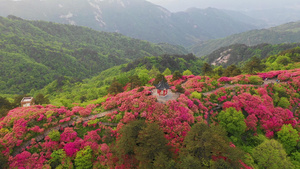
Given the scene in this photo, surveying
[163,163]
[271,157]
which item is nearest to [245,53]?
[271,157]

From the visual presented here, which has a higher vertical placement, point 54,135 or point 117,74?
point 54,135

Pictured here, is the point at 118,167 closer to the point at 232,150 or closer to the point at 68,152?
the point at 68,152

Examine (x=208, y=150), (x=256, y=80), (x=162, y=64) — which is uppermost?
(x=208, y=150)

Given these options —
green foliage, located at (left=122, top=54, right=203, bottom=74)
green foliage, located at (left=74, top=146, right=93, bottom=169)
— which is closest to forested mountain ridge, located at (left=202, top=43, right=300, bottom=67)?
green foliage, located at (left=122, top=54, right=203, bottom=74)

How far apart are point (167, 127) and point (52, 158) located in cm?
1965

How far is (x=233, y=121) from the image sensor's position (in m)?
27.8

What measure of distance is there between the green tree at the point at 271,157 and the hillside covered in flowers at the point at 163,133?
0.44 feet

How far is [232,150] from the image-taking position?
55.6ft

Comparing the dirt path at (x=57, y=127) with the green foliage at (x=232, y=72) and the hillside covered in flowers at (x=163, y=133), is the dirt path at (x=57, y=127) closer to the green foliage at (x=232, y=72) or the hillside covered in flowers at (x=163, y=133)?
the hillside covered in flowers at (x=163, y=133)

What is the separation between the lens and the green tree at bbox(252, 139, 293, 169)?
21.9 meters

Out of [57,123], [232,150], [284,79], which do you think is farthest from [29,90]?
[284,79]

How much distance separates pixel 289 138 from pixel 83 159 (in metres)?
39.3

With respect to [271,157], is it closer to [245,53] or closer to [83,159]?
[83,159]

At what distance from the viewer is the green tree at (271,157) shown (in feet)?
72.0
